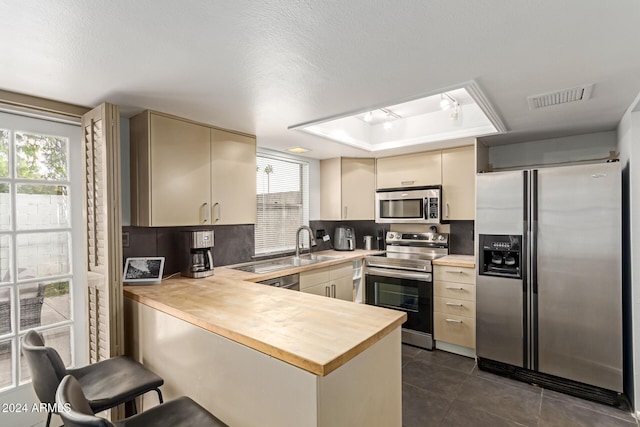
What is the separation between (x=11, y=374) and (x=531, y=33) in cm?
332

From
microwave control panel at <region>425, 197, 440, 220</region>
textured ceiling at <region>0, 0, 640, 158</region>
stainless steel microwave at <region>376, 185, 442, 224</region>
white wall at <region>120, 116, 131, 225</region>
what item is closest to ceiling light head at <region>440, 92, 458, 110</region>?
textured ceiling at <region>0, 0, 640, 158</region>

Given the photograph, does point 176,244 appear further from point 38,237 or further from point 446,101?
point 446,101

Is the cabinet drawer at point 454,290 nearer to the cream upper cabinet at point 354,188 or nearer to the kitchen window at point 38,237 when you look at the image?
the cream upper cabinet at point 354,188

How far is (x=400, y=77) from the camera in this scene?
171 cm

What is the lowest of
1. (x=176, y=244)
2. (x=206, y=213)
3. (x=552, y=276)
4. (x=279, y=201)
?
(x=552, y=276)

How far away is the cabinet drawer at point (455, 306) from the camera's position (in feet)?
9.91

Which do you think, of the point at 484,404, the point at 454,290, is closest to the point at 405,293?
the point at 454,290

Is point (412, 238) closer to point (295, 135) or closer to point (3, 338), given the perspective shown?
point (295, 135)

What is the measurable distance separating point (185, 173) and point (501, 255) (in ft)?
9.16

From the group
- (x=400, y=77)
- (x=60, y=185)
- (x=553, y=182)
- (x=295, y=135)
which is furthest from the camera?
(x=295, y=135)

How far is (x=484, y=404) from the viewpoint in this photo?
231 centimetres

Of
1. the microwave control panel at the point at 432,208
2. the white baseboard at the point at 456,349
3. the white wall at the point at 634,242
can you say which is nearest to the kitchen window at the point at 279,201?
the microwave control panel at the point at 432,208

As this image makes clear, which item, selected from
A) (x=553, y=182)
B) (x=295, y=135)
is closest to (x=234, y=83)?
(x=295, y=135)

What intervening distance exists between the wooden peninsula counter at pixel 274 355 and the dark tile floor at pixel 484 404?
37.3 inches
